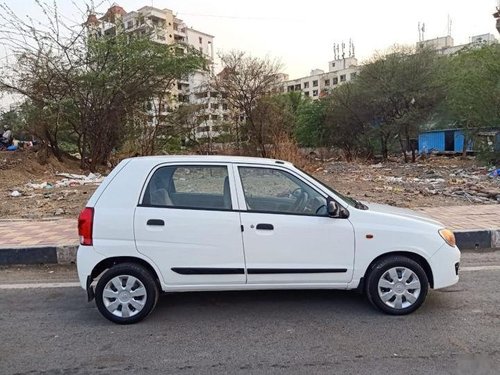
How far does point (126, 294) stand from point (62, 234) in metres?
3.69

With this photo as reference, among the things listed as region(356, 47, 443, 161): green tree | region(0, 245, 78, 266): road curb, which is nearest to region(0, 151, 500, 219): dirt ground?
region(0, 245, 78, 266): road curb

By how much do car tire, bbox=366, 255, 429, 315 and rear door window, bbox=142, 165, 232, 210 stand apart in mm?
1579

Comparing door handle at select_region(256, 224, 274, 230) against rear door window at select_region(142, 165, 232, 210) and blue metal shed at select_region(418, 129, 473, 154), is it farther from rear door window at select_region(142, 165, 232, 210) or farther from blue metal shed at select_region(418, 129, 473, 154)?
blue metal shed at select_region(418, 129, 473, 154)

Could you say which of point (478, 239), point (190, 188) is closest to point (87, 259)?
point (190, 188)

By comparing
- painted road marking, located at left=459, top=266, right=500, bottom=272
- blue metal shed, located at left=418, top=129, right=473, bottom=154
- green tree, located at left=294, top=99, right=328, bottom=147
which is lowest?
painted road marking, located at left=459, top=266, right=500, bottom=272

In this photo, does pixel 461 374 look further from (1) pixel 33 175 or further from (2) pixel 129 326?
(1) pixel 33 175

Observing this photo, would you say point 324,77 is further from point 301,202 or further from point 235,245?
point 235,245

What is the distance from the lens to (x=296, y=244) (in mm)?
4086

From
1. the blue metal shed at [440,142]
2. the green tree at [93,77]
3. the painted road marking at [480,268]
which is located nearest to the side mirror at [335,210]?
the painted road marking at [480,268]

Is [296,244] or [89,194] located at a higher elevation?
[89,194]

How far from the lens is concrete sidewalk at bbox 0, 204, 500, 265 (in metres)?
6.30

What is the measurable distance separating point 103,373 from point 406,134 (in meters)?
28.5

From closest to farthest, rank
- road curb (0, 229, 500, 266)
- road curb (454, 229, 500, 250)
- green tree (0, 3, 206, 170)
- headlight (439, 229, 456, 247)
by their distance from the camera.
A: headlight (439, 229, 456, 247)
road curb (0, 229, 500, 266)
road curb (454, 229, 500, 250)
green tree (0, 3, 206, 170)

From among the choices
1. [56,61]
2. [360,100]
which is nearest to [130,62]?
[56,61]
